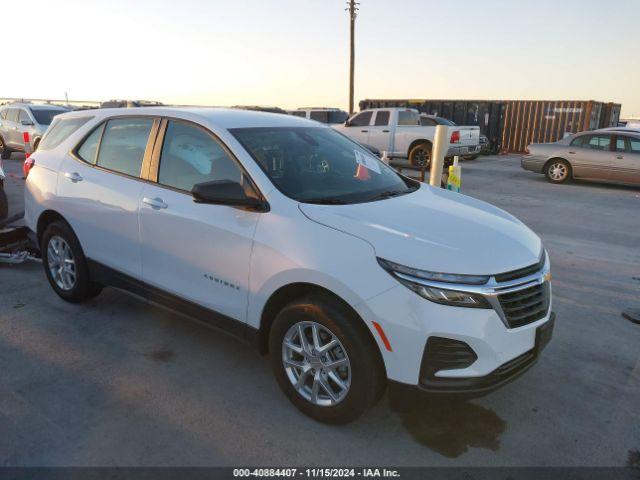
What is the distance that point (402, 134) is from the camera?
53.3ft

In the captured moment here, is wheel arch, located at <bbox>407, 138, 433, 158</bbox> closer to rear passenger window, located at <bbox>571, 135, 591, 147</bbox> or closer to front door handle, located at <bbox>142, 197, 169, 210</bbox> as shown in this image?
rear passenger window, located at <bbox>571, 135, 591, 147</bbox>

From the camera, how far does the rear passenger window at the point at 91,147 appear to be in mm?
4225

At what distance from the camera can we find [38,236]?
476 cm

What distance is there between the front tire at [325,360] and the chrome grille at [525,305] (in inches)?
28.2

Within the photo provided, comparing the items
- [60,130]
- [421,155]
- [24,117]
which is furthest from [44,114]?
[60,130]

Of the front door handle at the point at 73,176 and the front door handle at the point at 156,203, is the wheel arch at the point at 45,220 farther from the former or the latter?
the front door handle at the point at 156,203

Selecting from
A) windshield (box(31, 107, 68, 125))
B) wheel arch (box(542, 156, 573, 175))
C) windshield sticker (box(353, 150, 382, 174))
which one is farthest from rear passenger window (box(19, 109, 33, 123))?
wheel arch (box(542, 156, 573, 175))

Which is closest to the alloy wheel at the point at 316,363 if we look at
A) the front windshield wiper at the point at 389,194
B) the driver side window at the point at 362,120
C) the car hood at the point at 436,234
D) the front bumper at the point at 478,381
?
the front bumper at the point at 478,381

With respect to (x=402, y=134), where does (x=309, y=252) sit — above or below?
above

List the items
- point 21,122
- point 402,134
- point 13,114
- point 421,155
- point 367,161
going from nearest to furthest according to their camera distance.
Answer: point 367,161
point 21,122
point 13,114
point 421,155
point 402,134

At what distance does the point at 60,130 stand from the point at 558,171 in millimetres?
12876

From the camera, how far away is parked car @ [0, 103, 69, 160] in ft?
48.5

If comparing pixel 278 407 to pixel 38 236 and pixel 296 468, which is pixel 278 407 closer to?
pixel 296 468

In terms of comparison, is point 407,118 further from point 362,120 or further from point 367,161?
point 367,161
